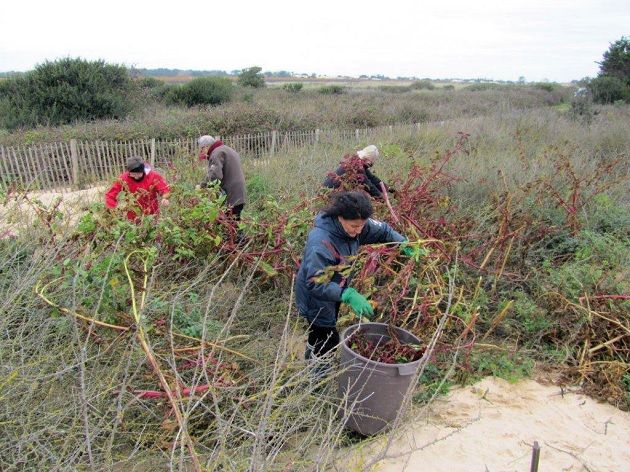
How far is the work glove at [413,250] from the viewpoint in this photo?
3.02 meters

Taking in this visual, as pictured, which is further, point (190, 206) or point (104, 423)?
point (190, 206)

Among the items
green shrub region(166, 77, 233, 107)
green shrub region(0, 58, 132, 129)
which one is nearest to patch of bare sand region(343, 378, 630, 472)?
green shrub region(0, 58, 132, 129)

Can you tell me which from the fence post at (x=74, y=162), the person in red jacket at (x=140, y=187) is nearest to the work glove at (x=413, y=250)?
the person in red jacket at (x=140, y=187)

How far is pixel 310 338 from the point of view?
3109 mm

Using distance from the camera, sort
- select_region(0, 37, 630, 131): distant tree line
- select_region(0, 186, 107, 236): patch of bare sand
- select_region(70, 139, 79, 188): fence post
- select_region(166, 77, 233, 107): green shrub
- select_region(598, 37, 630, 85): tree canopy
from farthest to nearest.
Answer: select_region(598, 37, 630, 85): tree canopy, select_region(166, 77, 233, 107): green shrub, select_region(0, 37, 630, 131): distant tree line, select_region(70, 139, 79, 188): fence post, select_region(0, 186, 107, 236): patch of bare sand

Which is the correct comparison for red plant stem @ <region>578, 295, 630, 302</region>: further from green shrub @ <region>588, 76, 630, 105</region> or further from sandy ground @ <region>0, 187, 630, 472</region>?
green shrub @ <region>588, 76, 630, 105</region>

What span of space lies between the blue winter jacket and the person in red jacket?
5.99 feet

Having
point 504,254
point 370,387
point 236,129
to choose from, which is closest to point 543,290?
point 504,254

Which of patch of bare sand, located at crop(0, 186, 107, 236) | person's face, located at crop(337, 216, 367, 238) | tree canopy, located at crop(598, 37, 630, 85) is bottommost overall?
patch of bare sand, located at crop(0, 186, 107, 236)

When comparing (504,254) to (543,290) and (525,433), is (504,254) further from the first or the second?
(525,433)

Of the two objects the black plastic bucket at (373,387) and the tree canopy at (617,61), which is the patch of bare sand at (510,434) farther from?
the tree canopy at (617,61)

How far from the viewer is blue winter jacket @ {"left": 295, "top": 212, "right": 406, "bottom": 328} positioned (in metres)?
2.73

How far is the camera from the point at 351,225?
279 cm

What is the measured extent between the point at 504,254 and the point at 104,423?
3.98 metres
